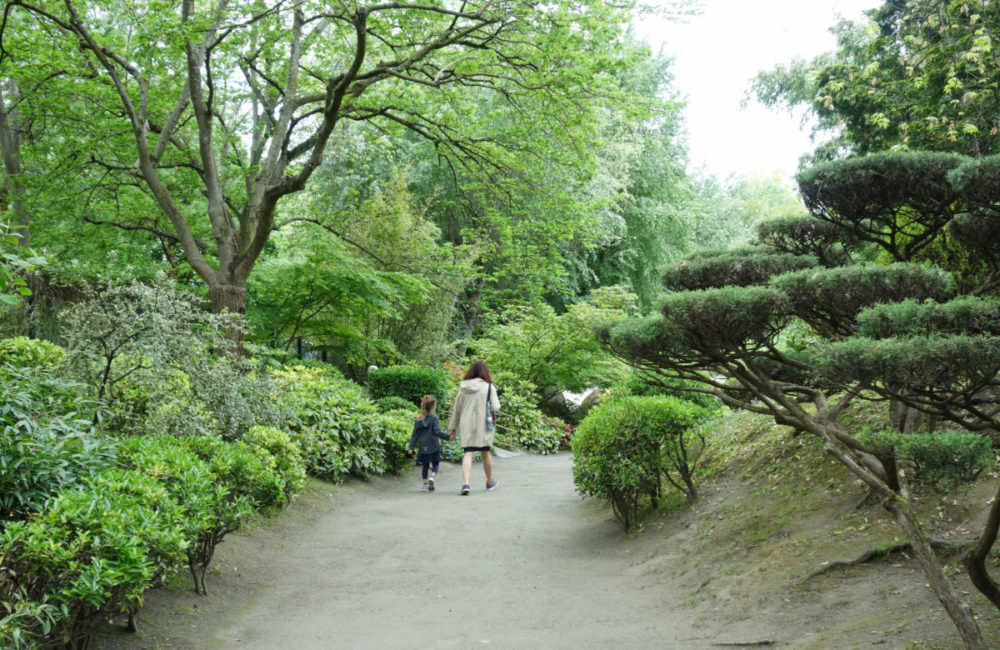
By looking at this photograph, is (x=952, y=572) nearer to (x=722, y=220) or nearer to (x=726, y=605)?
(x=726, y=605)

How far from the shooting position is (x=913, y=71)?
776cm

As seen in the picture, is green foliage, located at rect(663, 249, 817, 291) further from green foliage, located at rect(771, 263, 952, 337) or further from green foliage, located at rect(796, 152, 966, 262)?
green foliage, located at rect(771, 263, 952, 337)

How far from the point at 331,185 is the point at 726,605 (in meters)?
19.4

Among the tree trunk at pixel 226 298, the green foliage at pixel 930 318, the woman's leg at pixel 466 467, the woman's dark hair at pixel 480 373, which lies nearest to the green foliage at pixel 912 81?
the green foliage at pixel 930 318

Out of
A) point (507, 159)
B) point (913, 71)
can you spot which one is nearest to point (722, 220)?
point (507, 159)

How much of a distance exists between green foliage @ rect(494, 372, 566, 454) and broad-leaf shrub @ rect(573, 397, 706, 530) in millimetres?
8377

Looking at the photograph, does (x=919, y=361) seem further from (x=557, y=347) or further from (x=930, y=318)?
(x=557, y=347)

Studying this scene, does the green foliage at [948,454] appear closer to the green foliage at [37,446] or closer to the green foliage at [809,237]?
the green foliage at [809,237]

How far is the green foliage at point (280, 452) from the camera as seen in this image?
23.2 feet

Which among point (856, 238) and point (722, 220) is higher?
point (722, 220)

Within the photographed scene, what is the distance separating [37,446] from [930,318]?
4609 millimetres

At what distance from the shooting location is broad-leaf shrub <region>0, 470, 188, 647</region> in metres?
3.18

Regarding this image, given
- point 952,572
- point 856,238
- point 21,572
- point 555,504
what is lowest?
point 555,504

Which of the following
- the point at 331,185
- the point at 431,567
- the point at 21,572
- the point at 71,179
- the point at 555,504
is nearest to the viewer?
the point at 21,572
